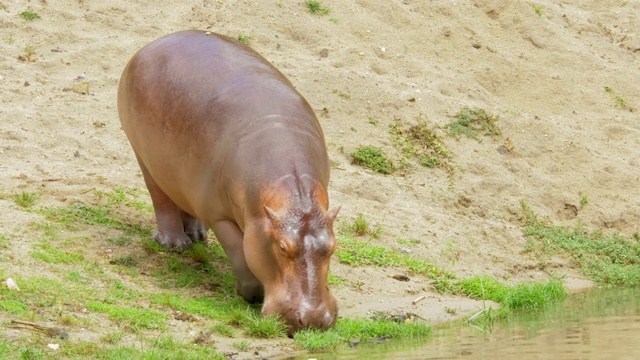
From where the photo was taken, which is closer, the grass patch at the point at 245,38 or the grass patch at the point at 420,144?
the grass patch at the point at 420,144

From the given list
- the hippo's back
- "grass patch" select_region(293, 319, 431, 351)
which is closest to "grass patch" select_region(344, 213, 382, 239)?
the hippo's back

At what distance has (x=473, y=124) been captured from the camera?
1259 cm

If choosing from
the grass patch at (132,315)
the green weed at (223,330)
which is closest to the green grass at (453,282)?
the green weed at (223,330)

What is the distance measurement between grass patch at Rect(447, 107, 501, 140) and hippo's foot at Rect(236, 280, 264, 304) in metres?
4.77

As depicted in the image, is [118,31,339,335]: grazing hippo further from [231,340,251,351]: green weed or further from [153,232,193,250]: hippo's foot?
[231,340,251,351]: green weed

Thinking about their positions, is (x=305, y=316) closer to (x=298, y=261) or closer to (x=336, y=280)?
(x=298, y=261)

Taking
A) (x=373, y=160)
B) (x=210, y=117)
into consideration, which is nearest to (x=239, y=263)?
(x=210, y=117)

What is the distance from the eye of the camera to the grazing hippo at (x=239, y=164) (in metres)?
7.45

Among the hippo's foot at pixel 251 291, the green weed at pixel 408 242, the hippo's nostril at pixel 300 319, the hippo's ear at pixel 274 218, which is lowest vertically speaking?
the green weed at pixel 408 242

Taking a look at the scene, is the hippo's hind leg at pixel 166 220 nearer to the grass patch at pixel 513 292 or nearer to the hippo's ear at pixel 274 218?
the hippo's ear at pixel 274 218

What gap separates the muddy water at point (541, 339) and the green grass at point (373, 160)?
3125mm

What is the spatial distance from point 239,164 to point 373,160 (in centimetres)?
366

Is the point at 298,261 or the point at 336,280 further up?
the point at 298,261

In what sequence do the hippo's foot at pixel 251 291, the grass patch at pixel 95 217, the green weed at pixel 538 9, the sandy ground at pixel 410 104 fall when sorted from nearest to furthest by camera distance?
the hippo's foot at pixel 251 291 < the grass patch at pixel 95 217 < the sandy ground at pixel 410 104 < the green weed at pixel 538 9
